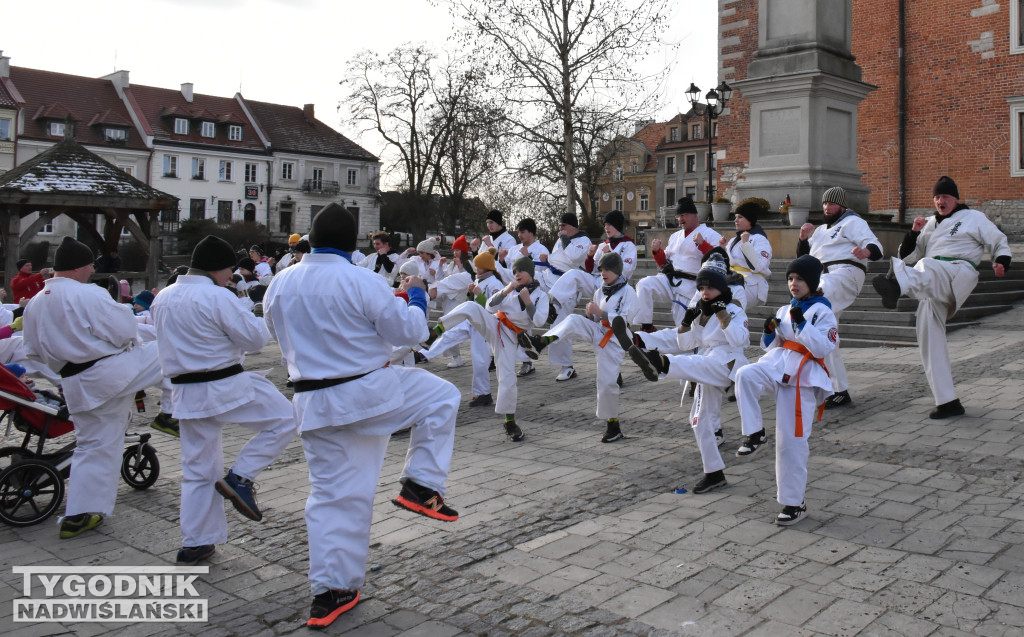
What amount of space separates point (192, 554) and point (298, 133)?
68093 millimetres

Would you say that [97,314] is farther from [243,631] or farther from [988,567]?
[988,567]

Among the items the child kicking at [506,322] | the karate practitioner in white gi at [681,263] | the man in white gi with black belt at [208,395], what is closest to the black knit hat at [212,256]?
the man in white gi with black belt at [208,395]

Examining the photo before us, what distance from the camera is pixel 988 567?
4520 mm

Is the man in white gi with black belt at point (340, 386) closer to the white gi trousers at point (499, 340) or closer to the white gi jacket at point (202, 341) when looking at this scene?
the white gi jacket at point (202, 341)

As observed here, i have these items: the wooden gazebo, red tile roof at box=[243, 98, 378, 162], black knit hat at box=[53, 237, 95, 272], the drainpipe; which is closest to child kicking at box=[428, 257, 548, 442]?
black knit hat at box=[53, 237, 95, 272]

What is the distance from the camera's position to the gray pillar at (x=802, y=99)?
49.2 feet

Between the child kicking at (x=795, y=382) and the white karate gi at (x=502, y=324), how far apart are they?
306 centimetres

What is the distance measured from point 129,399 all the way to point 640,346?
378cm

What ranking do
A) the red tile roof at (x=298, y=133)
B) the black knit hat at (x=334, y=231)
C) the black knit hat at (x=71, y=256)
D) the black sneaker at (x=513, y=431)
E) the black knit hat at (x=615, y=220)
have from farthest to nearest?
the red tile roof at (x=298, y=133) → the black knit hat at (x=615, y=220) → the black sneaker at (x=513, y=431) → the black knit hat at (x=71, y=256) → the black knit hat at (x=334, y=231)

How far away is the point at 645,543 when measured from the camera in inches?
202

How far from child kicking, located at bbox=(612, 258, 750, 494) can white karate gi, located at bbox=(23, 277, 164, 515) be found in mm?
3640

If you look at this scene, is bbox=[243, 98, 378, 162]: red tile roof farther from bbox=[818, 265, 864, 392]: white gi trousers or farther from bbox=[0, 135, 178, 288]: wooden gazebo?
bbox=[818, 265, 864, 392]: white gi trousers

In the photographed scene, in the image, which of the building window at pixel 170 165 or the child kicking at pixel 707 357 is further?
the building window at pixel 170 165

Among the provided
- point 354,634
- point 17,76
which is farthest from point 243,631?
point 17,76
